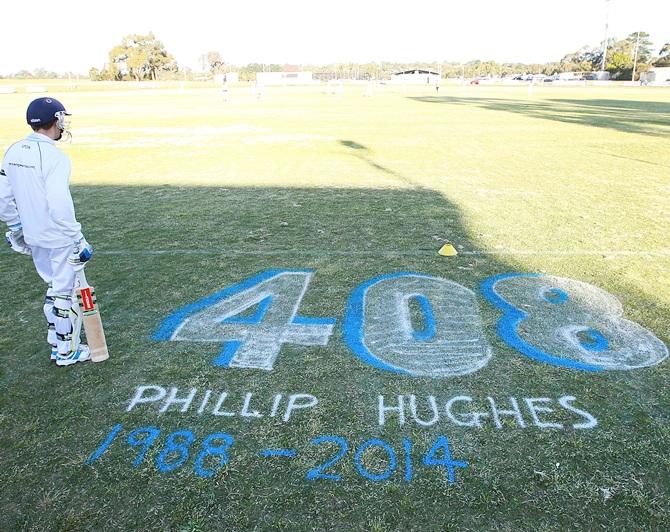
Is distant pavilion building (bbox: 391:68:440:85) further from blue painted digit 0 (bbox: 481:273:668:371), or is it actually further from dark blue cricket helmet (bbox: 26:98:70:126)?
dark blue cricket helmet (bbox: 26:98:70:126)

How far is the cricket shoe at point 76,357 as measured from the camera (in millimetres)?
4145

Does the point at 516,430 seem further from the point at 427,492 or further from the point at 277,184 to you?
the point at 277,184

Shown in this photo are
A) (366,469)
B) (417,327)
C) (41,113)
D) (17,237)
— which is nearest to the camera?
(366,469)

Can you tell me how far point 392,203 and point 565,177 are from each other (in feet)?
15.3

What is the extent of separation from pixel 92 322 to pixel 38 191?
1078 millimetres

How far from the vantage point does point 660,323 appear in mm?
4785

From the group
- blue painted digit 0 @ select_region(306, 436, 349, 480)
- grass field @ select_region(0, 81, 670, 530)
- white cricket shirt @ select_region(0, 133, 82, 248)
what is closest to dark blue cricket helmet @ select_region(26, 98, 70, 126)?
white cricket shirt @ select_region(0, 133, 82, 248)

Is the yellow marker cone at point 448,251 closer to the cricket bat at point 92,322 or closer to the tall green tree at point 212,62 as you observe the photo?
the cricket bat at point 92,322

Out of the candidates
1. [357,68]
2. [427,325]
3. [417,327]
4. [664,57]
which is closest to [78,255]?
[417,327]

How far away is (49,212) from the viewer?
3.84 metres

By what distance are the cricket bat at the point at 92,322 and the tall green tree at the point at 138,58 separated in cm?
10642

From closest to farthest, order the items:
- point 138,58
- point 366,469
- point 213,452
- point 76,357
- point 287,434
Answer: point 366,469, point 213,452, point 287,434, point 76,357, point 138,58

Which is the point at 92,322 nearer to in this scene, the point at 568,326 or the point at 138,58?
the point at 568,326

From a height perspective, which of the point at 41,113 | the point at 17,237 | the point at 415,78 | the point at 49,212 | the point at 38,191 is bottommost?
the point at 17,237
